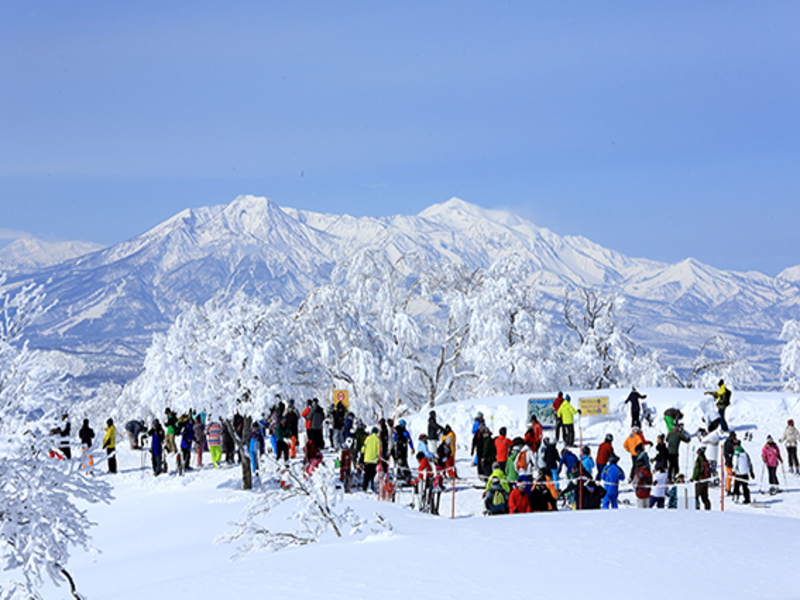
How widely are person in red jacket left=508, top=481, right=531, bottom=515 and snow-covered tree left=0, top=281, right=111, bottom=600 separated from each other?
749cm

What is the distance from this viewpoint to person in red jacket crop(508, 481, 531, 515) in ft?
43.7

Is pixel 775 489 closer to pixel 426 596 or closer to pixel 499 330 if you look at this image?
pixel 426 596

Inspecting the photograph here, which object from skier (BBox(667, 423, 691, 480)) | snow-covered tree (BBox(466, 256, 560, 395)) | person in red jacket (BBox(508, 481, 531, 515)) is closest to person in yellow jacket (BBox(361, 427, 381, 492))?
person in red jacket (BBox(508, 481, 531, 515))

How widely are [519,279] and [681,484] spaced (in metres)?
23.9

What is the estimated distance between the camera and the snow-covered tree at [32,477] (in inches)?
294

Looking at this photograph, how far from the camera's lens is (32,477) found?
24.7 ft

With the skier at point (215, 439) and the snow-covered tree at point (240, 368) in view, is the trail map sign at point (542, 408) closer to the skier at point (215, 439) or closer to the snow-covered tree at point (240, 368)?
the snow-covered tree at point (240, 368)

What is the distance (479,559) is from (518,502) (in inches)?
198

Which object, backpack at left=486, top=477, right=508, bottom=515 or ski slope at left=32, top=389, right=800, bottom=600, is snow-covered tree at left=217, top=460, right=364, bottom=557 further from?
backpack at left=486, top=477, right=508, bottom=515

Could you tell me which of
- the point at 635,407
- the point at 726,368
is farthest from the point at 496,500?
the point at 726,368

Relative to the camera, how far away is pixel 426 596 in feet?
23.1

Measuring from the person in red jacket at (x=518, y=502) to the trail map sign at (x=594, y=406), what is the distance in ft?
37.2

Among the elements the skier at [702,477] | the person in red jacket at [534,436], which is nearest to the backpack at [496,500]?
the person in red jacket at [534,436]

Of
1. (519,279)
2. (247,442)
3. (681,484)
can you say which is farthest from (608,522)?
(519,279)
